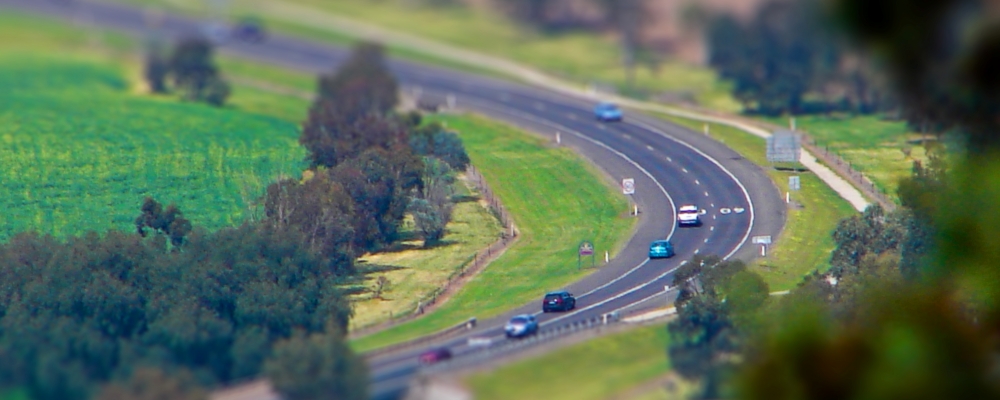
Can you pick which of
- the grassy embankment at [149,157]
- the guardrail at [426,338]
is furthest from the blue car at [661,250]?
the guardrail at [426,338]

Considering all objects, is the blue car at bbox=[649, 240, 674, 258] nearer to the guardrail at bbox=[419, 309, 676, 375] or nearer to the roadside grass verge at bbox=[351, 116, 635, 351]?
the roadside grass verge at bbox=[351, 116, 635, 351]

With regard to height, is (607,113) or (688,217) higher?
(607,113)

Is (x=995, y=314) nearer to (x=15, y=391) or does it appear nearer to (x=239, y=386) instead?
(x=239, y=386)

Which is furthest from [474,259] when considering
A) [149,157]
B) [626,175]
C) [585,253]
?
[149,157]

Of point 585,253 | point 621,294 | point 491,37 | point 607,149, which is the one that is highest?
point 491,37

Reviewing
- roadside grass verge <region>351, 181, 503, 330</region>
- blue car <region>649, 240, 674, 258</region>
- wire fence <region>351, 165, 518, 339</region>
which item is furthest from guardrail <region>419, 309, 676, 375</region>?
blue car <region>649, 240, 674, 258</region>

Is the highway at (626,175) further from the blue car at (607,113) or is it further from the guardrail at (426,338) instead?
the blue car at (607,113)

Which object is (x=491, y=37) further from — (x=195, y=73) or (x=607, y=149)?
(x=607, y=149)
